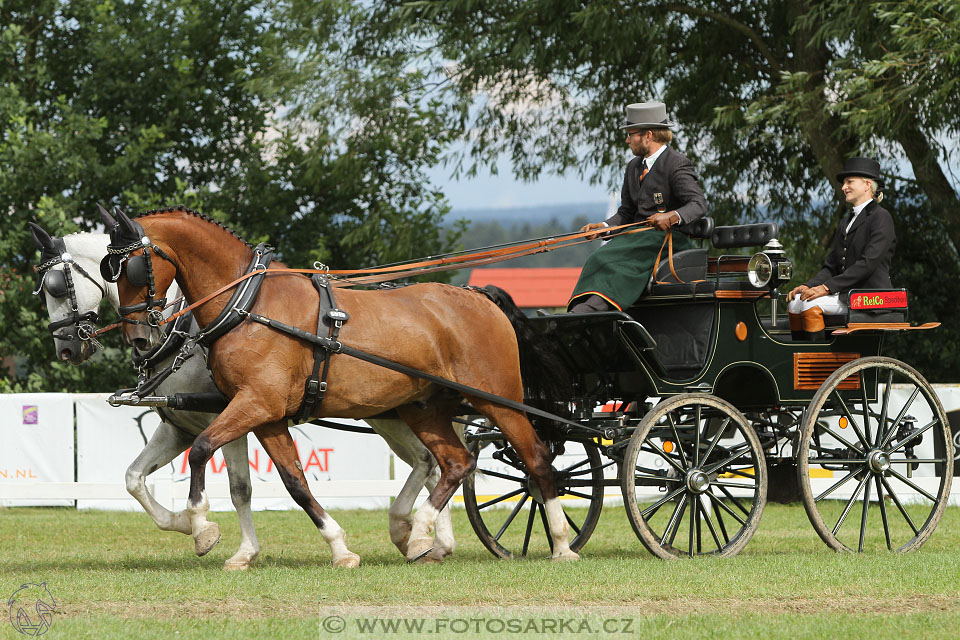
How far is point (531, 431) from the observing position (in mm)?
7375

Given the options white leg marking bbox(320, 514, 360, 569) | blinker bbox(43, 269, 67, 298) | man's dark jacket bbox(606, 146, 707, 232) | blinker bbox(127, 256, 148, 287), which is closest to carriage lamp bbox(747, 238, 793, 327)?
man's dark jacket bbox(606, 146, 707, 232)

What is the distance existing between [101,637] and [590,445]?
3.91m

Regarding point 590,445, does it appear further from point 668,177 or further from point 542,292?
point 542,292

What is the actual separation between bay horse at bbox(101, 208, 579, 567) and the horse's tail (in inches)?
1.5

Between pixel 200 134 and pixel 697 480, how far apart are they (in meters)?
11.6

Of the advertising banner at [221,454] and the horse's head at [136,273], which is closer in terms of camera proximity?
the horse's head at [136,273]

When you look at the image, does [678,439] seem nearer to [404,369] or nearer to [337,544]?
[404,369]

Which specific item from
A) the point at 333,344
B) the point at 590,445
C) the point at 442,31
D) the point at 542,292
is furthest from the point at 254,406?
the point at 542,292

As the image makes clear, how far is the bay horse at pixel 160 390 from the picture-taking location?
686cm

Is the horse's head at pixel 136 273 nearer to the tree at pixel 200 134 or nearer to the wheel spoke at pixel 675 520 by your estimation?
the wheel spoke at pixel 675 520

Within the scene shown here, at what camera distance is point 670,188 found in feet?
24.8

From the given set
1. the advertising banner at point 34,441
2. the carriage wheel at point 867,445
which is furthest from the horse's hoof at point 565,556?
the advertising banner at point 34,441

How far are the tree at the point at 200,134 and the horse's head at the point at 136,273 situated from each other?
8961mm

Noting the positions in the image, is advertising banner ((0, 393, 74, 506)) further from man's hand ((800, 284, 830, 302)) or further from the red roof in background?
the red roof in background
